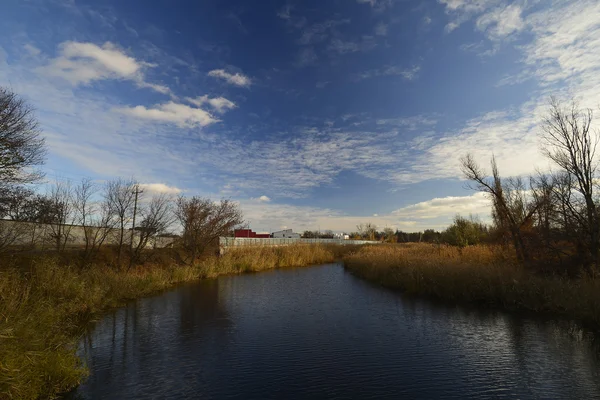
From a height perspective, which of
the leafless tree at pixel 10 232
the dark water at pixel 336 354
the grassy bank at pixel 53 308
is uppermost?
the leafless tree at pixel 10 232

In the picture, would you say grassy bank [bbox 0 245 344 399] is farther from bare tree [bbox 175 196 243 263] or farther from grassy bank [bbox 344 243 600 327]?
grassy bank [bbox 344 243 600 327]

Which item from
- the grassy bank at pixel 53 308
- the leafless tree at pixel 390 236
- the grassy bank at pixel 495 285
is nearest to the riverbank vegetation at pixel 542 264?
the grassy bank at pixel 495 285

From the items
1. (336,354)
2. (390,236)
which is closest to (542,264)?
(336,354)

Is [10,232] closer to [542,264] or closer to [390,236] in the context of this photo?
[542,264]

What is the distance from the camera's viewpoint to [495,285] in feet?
47.9

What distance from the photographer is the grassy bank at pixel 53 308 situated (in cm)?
581

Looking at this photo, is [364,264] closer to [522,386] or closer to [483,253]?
[483,253]

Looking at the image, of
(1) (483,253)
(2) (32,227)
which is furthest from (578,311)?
(2) (32,227)

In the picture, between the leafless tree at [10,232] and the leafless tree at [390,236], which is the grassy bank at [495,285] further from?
the leafless tree at [390,236]

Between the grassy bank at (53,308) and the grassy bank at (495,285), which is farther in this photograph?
the grassy bank at (495,285)

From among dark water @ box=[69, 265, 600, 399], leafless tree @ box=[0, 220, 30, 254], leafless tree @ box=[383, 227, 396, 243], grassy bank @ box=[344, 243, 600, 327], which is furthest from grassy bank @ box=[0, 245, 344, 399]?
leafless tree @ box=[383, 227, 396, 243]

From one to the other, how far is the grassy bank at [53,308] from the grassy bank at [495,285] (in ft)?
49.1

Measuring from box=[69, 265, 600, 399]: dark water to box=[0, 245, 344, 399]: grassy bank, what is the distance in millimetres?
753

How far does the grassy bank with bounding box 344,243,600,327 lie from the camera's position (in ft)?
37.7
